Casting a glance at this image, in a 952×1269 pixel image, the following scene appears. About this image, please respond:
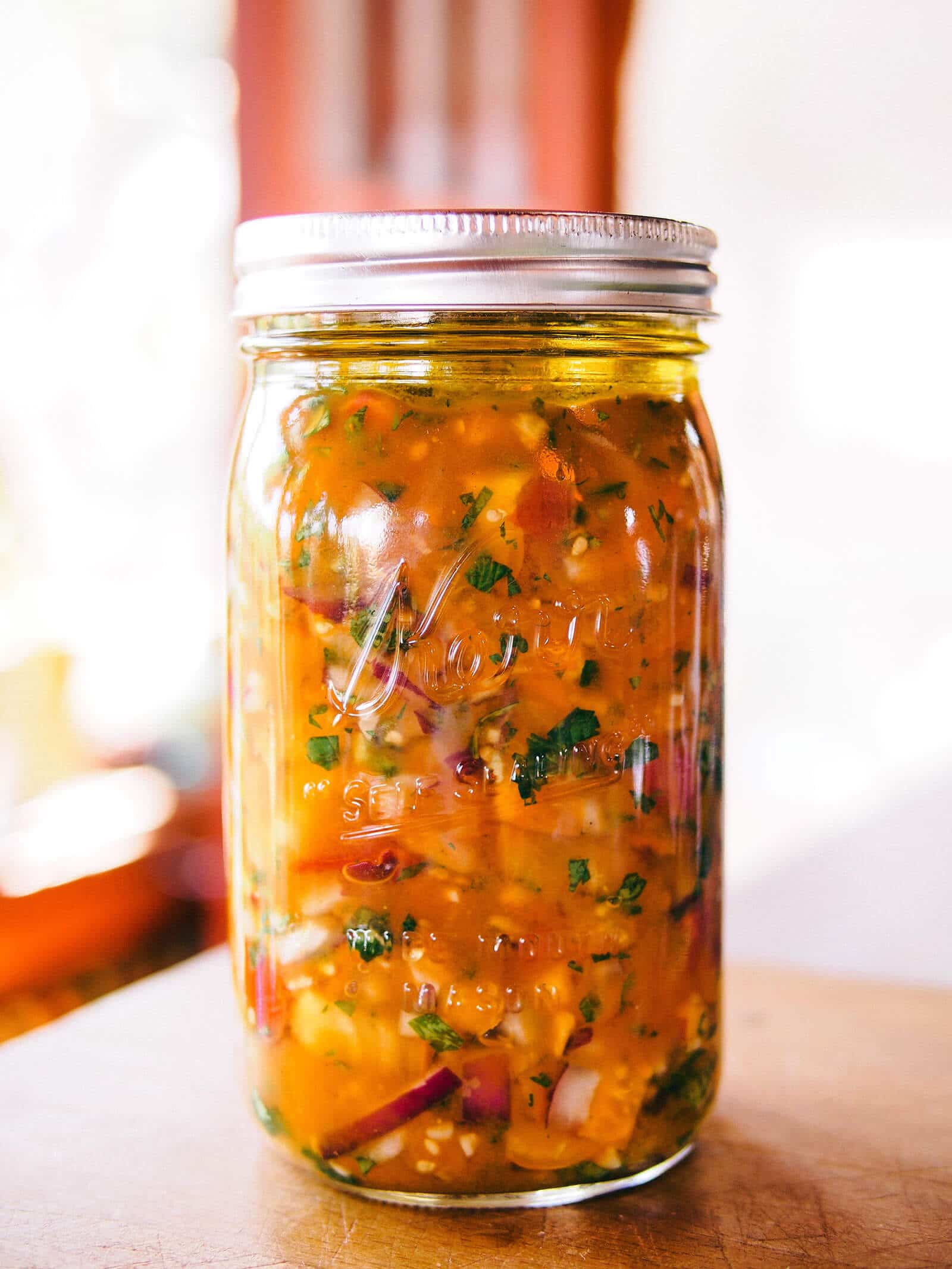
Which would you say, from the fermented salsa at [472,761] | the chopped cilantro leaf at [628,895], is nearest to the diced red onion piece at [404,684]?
the fermented salsa at [472,761]

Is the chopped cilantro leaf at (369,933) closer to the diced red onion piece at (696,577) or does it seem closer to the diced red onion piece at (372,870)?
the diced red onion piece at (372,870)

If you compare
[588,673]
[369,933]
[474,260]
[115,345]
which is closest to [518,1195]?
[369,933]

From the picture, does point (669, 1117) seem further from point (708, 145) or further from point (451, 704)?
point (708, 145)

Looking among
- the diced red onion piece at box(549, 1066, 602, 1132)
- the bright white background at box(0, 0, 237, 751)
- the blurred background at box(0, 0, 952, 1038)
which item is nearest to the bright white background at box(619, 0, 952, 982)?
the blurred background at box(0, 0, 952, 1038)

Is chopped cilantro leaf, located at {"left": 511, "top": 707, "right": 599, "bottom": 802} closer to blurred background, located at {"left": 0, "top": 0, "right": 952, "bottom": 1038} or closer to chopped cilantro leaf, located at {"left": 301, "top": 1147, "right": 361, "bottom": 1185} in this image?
chopped cilantro leaf, located at {"left": 301, "top": 1147, "right": 361, "bottom": 1185}

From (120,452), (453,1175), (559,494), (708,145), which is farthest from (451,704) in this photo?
(708,145)

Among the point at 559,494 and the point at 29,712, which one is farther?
the point at 29,712

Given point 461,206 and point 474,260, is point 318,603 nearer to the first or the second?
point 474,260
